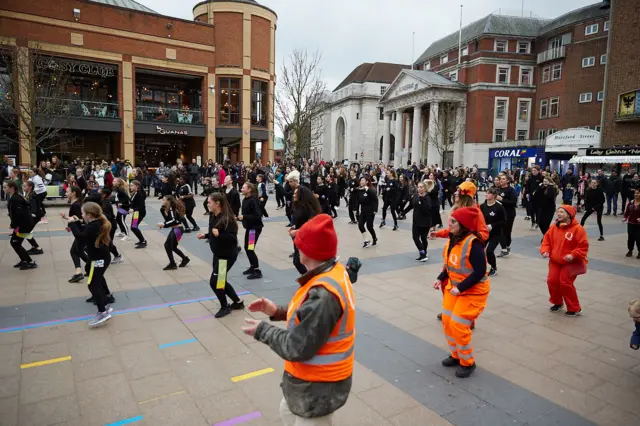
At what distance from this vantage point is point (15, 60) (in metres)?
20.2

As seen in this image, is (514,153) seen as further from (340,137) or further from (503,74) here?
(340,137)

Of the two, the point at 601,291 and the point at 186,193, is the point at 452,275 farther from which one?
the point at 186,193

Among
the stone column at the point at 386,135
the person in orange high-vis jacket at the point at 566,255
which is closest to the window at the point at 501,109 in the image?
the stone column at the point at 386,135

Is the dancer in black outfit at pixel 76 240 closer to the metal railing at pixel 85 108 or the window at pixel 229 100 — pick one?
the metal railing at pixel 85 108

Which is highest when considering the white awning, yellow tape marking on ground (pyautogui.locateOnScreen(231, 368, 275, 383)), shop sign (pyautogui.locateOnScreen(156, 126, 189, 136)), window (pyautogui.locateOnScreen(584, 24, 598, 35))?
window (pyautogui.locateOnScreen(584, 24, 598, 35))

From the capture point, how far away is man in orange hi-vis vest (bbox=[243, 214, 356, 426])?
2.15 meters

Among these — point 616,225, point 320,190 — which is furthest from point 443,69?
point 320,190

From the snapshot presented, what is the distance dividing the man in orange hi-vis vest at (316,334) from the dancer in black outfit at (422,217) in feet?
24.0

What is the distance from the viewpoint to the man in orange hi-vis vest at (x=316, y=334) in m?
2.15

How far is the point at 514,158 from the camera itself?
4019 cm

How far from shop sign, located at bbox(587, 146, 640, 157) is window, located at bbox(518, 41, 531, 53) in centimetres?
2877

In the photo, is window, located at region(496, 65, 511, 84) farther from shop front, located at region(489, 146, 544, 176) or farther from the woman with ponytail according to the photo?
the woman with ponytail

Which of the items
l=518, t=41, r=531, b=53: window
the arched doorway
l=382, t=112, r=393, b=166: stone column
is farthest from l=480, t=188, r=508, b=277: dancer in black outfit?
the arched doorway

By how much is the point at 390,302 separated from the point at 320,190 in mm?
7932
